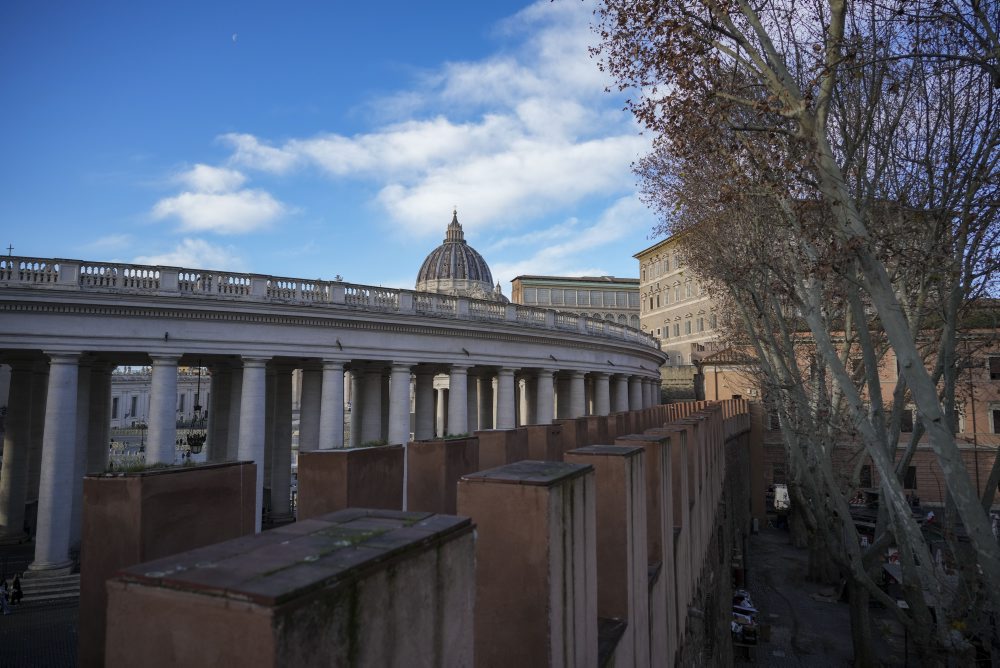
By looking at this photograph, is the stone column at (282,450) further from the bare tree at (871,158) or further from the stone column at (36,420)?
the bare tree at (871,158)

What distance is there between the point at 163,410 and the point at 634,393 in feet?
111

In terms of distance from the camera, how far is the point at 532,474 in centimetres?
477

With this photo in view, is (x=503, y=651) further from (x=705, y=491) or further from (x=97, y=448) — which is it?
(x=97, y=448)

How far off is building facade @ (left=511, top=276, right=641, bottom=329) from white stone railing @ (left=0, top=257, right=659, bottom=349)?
72.2m

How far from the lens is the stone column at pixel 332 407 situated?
73.6ft

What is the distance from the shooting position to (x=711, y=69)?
1034 centimetres

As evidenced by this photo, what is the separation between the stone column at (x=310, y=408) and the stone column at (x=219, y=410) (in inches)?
132

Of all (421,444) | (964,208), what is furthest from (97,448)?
(964,208)

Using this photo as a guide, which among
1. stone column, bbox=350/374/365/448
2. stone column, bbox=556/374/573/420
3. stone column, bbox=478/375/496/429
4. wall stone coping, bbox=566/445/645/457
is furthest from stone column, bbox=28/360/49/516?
stone column, bbox=556/374/573/420

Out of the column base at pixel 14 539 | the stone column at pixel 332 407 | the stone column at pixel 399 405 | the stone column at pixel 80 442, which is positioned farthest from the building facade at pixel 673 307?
the column base at pixel 14 539

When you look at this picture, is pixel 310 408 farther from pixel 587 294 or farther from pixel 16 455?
pixel 587 294

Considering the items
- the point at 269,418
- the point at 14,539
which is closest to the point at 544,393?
the point at 269,418

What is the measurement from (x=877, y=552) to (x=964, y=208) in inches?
333

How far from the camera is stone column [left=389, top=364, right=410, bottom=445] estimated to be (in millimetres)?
24406
